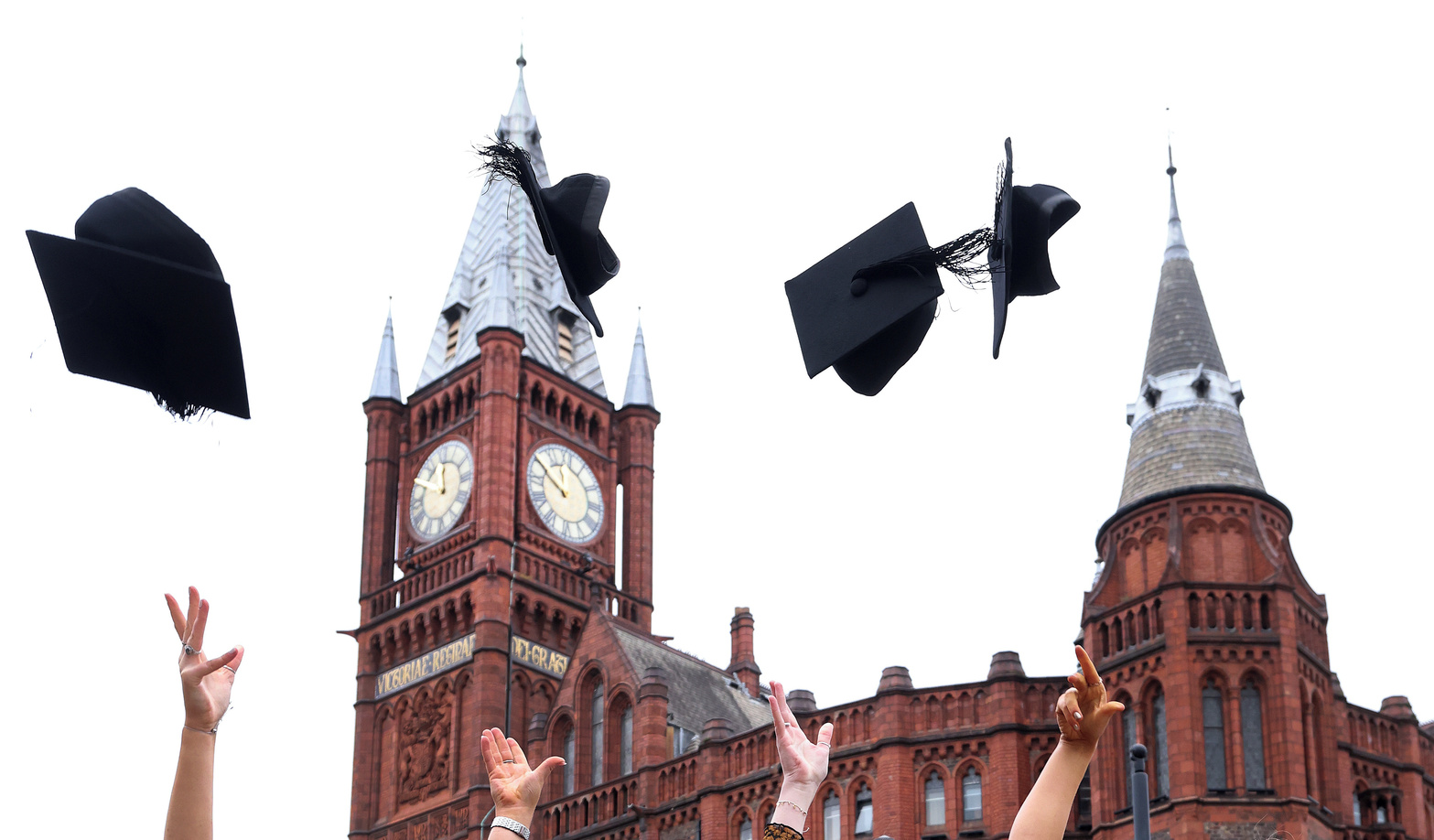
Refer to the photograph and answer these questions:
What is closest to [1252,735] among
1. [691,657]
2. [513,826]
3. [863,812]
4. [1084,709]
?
[863,812]

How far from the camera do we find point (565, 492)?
5697cm

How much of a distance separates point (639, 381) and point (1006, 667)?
2403 cm

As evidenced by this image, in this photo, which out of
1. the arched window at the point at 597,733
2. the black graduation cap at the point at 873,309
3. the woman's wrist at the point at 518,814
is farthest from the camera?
the arched window at the point at 597,733

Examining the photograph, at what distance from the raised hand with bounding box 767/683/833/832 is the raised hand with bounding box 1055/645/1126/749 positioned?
128 centimetres

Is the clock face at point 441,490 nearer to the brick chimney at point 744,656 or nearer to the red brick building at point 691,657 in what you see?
the red brick building at point 691,657

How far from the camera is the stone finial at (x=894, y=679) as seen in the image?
41500mm

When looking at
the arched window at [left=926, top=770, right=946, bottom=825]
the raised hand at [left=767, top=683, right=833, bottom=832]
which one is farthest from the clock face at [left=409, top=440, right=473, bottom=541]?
the raised hand at [left=767, top=683, right=833, bottom=832]

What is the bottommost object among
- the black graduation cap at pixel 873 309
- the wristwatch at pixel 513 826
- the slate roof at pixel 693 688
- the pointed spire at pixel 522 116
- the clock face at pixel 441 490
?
the wristwatch at pixel 513 826

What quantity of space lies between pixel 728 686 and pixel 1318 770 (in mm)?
22237

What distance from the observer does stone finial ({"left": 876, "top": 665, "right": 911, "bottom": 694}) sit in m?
41.5

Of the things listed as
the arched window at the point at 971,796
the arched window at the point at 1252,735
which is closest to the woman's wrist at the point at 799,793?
the arched window at the point at 1252,735

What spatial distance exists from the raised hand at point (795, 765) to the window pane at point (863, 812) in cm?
3347

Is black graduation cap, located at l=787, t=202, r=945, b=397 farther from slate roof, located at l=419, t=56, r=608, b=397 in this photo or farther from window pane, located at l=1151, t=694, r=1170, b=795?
slate roof, located at l=419, t=56, r=608, b=397

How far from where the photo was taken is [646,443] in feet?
200
